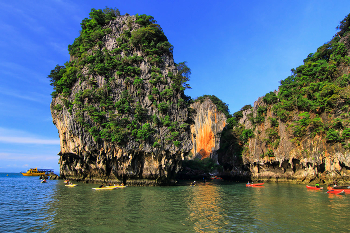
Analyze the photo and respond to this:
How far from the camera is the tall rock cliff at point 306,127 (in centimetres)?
3362

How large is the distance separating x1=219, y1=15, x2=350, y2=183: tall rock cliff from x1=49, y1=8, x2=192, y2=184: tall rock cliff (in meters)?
19.1

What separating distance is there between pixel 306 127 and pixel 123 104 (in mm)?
31219

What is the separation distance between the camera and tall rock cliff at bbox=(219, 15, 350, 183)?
1324 inches

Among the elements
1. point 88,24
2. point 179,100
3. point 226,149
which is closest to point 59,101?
point 88,24

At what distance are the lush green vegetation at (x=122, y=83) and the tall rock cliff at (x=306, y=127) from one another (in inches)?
759

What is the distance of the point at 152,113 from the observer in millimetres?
37281

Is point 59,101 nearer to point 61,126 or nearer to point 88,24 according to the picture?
point 61,126

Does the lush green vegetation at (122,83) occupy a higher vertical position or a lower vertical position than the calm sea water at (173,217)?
higher

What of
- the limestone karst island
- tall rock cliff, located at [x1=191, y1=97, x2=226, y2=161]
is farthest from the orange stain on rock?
the limestone karst island

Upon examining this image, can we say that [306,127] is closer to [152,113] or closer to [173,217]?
[152,113]

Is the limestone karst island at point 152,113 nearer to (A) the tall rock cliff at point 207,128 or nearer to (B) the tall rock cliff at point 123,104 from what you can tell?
(B) the tall rock cliff at point 123,104

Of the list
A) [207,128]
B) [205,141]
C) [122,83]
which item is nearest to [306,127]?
[122,83]

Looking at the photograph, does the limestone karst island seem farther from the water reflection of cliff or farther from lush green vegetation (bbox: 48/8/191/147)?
the water reflection of cliff

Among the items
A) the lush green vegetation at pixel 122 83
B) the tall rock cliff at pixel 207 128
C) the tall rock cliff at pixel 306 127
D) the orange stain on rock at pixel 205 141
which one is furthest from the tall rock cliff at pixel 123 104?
the orange stain on rock at pixel 205 141
